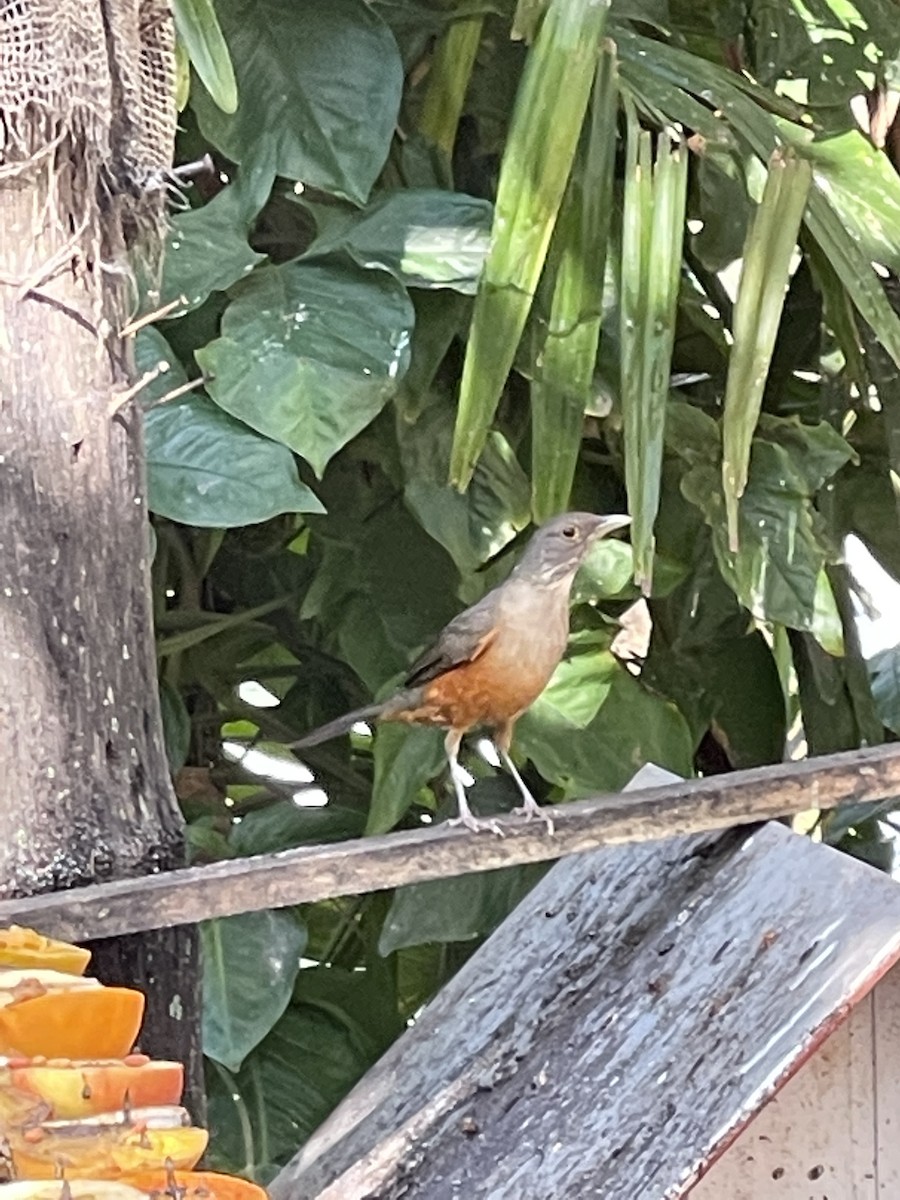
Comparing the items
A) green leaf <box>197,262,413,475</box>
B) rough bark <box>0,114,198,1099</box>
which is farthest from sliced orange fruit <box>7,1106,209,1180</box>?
green leaf <box>197,262,413,475</box>

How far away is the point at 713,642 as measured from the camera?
196 cm

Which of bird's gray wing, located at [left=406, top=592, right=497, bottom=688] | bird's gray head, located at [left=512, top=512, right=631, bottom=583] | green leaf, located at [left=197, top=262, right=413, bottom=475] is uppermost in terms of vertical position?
green leaf, located at [left=197, top=262, right=413, bottom=475]

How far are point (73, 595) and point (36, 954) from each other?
0.35 metres

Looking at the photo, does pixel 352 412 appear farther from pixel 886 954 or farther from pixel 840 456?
pixel 886 954

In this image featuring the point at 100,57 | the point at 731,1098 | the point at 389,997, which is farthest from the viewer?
the point at 389,997

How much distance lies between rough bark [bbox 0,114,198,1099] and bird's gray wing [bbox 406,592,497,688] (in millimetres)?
386

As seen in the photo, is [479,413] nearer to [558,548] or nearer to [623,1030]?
[558,548]

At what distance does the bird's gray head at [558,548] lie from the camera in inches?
59.0

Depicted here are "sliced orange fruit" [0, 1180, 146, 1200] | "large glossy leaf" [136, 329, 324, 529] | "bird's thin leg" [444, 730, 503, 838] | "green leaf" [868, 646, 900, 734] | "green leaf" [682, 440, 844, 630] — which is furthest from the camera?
"green leaf" [868, 646, 900, 734]

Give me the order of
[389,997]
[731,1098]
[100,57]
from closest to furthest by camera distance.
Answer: [731,1098], [100,57], [389,997]

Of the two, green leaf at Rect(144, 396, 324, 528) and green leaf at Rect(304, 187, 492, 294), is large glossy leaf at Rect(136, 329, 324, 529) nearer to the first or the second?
green leaf at Rect(144, 396, 324, 528)

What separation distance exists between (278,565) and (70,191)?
858mm

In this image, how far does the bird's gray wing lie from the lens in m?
1.49

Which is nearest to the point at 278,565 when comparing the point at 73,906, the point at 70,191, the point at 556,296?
the point at 556,296
